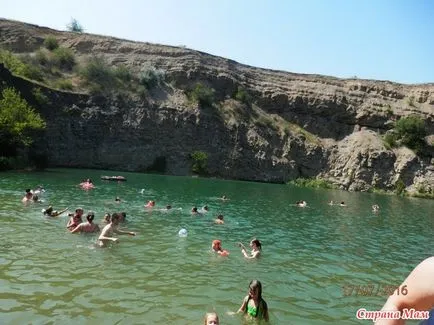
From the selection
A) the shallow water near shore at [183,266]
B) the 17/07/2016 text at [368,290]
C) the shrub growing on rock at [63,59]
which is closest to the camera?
the shallow water near shore at [183,266]

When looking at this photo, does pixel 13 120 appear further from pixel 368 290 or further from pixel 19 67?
pixel 368 290

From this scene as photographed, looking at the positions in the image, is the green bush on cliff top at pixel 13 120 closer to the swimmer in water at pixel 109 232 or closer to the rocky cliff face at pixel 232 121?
the rocky cliff face at pixel 232 121

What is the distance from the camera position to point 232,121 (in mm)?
75812

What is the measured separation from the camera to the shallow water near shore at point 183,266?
11.3 meters

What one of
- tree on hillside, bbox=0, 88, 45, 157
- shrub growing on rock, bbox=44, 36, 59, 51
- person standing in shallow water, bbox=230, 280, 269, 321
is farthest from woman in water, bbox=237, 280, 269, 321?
shrub growing on rock, bbox=44, 36, 59, 51

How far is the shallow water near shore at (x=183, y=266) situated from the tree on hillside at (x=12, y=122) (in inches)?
762

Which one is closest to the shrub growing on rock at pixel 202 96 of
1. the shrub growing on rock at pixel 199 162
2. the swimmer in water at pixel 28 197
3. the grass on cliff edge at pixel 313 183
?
the shrub growing on rock at pixel 199 162

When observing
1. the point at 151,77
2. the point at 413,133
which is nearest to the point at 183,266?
the point at 151,77

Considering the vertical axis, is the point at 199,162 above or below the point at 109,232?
above

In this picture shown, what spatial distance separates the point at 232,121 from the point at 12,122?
3730cm

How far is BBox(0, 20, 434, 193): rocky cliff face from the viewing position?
66312 millimetres

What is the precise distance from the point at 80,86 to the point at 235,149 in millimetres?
26868

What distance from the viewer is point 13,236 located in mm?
17719

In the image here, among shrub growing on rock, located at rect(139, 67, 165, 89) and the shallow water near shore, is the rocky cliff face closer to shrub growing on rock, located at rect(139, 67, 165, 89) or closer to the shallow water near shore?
shrub growing on rock, located at rect(139, 67, 165, 89)
